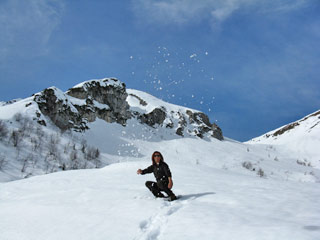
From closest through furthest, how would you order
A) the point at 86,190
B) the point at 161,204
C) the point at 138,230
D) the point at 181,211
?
1. the point at 138,230
2. the point at 181,211
3. the point at 161,204
4. the point at 86,190

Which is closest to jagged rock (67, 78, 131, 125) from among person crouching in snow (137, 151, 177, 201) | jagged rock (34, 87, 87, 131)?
jagged rock (34, 87, 87, 131)

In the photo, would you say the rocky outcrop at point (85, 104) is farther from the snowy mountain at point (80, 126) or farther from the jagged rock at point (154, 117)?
the jagged rock at point (154, 117)

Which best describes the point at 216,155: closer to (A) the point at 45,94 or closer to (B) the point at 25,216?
(A) the point at 45,94

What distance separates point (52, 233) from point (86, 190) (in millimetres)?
3488

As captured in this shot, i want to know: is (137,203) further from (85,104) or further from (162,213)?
(85,104)

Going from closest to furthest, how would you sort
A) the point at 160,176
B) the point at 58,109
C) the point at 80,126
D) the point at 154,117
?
the point at 160,176
the point at 58,109
the point at 80,126
the point at 154,117

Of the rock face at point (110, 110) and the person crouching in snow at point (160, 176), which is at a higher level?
the rock face at point (110, 110)

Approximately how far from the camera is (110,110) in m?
51.3

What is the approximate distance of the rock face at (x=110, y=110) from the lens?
41.6m

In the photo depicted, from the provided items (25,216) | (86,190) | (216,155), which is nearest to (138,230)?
(25,216)

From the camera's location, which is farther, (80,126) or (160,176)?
(80,126)

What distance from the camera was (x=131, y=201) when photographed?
6473mm

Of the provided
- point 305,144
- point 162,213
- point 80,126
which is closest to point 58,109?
point 80,126

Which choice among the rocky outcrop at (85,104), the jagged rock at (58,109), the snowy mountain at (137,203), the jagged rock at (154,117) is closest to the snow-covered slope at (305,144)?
the jagged rock at (154,117)
